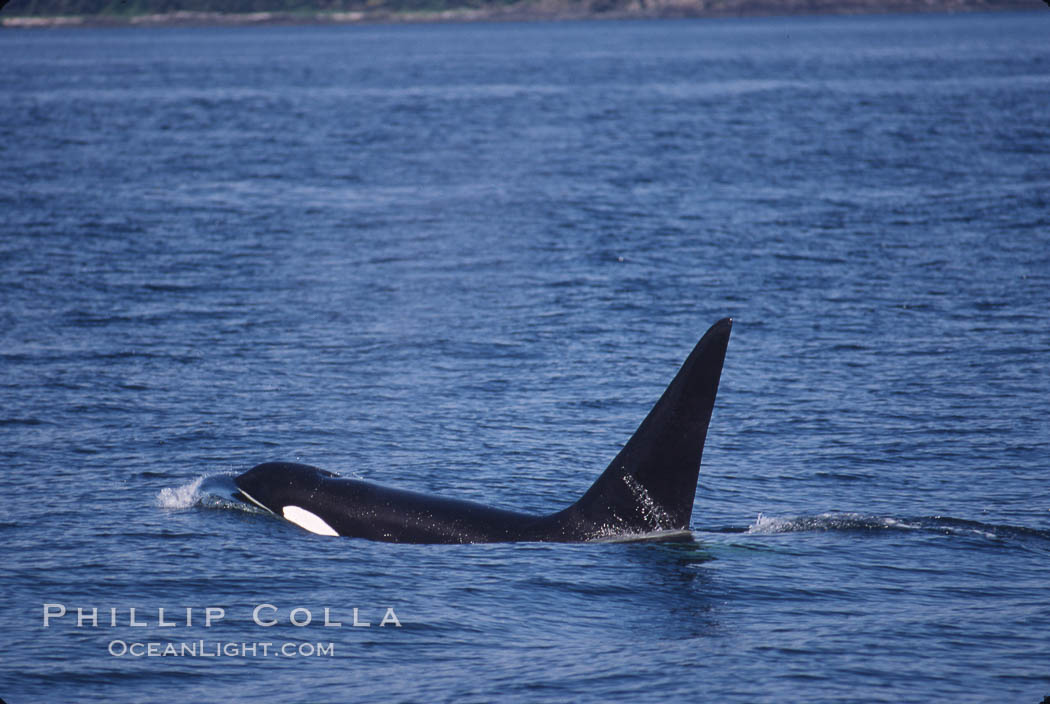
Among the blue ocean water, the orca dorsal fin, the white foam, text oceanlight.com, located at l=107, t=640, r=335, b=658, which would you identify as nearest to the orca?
the orca dorsal fin

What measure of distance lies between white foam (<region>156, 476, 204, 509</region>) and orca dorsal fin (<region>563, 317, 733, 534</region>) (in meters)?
5.13

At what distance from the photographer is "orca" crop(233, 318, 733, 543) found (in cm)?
1311

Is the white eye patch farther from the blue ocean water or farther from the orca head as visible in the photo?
the blue ocean water

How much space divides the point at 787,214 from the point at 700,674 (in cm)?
2973

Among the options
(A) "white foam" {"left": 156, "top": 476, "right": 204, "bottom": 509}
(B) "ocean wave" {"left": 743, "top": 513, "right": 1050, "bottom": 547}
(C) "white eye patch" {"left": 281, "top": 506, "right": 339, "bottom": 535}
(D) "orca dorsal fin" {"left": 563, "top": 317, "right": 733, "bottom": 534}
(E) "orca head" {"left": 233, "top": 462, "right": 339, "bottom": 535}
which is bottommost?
(B) "ocean wave" {"left": 743, "top": 513, "right": 1050, "bottom": 547}

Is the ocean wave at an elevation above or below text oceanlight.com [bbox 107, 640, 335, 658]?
below

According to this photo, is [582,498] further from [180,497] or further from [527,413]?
[527,413]

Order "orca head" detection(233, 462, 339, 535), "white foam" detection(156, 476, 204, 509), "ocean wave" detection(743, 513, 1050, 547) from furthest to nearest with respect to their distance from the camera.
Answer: "white foam" detection(156, 476, 204, 509), "orca head" detection(233, 462, 339, 535), "ocean wave" detection(743, 513, 1050, 547)

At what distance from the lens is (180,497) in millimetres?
16250

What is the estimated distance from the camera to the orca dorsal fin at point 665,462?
13.0 m

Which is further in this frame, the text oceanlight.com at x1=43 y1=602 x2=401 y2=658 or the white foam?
the white foam

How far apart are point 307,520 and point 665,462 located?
4.37 meters

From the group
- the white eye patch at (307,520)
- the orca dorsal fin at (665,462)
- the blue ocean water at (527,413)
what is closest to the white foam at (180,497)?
the blue ocean water at (527,413)

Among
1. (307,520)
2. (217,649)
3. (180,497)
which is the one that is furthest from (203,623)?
(180,497)
